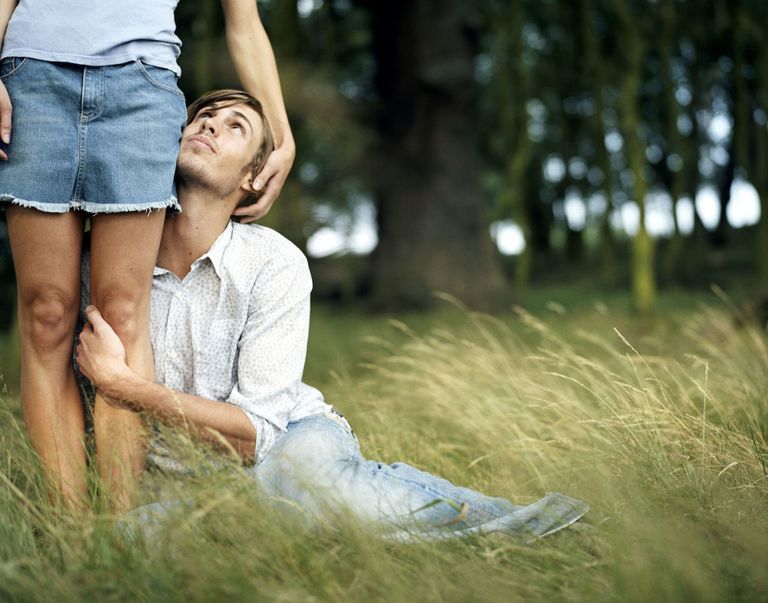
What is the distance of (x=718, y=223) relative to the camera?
22.5m

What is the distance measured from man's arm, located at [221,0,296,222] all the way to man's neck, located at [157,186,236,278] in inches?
4.9

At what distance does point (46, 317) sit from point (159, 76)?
0.75 m

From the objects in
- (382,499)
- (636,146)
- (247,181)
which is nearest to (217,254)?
(247,181)

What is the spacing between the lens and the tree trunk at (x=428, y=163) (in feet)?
37.7

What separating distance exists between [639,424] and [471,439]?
1089mm

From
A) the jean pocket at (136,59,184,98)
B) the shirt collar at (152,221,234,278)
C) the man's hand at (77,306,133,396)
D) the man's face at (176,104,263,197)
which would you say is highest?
the jean pocket at (136,59,184,98)

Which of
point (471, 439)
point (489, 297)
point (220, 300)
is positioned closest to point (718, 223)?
point (489, 297)

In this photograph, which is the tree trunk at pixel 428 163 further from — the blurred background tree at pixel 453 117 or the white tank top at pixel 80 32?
the white tank top at pixel 80 32

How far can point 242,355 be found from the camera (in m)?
2.60

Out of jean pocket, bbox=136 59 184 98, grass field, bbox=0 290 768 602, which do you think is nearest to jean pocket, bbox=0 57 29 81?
jean pocket, bbox=136 59 184 98

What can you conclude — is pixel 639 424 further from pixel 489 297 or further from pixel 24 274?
pixel 489 297

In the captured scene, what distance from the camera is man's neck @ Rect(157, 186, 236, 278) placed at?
8.80 ft

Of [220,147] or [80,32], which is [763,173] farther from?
[80,32]

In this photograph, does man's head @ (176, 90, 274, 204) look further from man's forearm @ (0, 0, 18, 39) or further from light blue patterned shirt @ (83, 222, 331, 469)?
man's forearm @ (0, 0, 18, 39)
